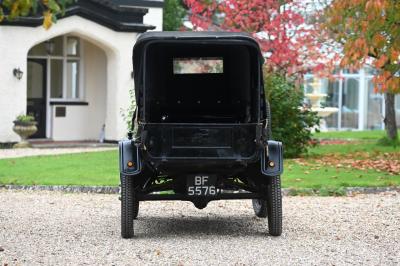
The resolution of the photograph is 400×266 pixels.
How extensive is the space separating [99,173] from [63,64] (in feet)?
33.7

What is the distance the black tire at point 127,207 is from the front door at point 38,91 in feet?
54.9

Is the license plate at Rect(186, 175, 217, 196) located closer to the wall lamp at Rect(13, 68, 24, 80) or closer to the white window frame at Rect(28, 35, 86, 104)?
the wall lamp at Rect(13, 68, 24, 80)

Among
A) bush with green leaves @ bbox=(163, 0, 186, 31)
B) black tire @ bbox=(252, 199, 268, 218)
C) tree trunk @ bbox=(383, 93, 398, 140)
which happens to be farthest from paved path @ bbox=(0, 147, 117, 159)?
black tire @ bbox=(252, 199, 268, 218)

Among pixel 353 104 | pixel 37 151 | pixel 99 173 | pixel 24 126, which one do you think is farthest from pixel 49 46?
pixel 353 104

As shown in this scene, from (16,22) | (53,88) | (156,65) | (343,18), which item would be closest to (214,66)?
(156,65)

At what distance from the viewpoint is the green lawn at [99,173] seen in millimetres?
15430

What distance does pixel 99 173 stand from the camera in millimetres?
17000

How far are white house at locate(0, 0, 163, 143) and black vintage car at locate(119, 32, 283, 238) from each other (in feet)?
46.1

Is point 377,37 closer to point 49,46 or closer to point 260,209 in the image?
point 260,209

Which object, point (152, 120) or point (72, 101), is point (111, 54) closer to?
point (72, 101)

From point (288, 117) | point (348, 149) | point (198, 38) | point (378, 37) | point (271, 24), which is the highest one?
point (271, 24)

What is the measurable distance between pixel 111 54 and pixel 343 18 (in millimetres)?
10267

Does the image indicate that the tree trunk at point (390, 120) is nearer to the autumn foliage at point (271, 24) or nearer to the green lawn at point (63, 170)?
the autumn foliage at point (271, 24)

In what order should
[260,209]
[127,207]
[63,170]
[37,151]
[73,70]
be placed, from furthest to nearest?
[73,70], [37,151], [63,170], [260,209], [127,207]
